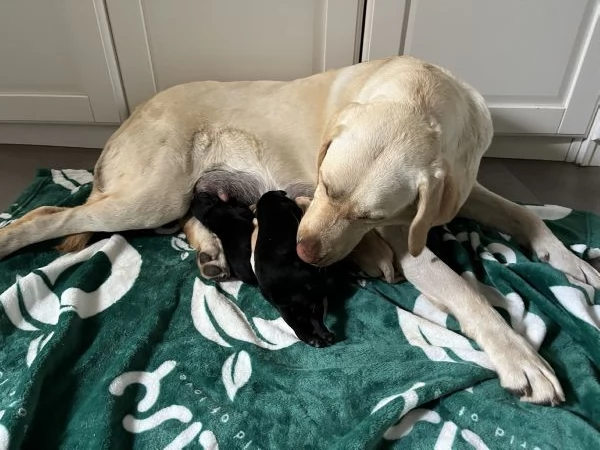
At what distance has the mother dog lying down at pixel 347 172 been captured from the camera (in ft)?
4.49

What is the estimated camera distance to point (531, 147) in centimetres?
273

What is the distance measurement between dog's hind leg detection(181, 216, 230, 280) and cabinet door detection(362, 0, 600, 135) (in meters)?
1.17

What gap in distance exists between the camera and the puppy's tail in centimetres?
189

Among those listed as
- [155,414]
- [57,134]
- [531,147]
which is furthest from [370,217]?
[57,134]

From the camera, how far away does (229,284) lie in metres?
1.84

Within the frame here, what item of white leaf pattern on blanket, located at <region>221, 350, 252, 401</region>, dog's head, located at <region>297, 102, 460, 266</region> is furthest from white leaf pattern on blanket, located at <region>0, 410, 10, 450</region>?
dog's head, located at <region>297, 102, 460, 266</region>

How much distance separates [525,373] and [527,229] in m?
0.71

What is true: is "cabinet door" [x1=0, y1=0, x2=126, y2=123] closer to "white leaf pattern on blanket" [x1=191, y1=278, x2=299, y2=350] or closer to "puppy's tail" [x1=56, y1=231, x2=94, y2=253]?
"puppy's tail" [x1=56, y1=231, x2=94, y2=253]

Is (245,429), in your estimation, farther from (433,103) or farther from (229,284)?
(433,103)

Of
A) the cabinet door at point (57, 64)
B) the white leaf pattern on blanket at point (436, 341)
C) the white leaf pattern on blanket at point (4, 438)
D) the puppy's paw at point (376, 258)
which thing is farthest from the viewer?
the cabinet door at point (57, 64)

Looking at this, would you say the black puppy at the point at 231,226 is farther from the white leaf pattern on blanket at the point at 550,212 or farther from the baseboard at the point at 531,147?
the baseboard at the point at 531,147

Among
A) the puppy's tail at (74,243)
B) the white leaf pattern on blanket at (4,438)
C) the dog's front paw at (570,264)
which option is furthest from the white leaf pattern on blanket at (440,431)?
the puppy's tail at (74,243)

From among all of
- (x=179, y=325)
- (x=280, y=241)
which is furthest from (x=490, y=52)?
(x=179, y=325)

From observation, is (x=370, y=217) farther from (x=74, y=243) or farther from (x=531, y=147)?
(x=531, y=147)
